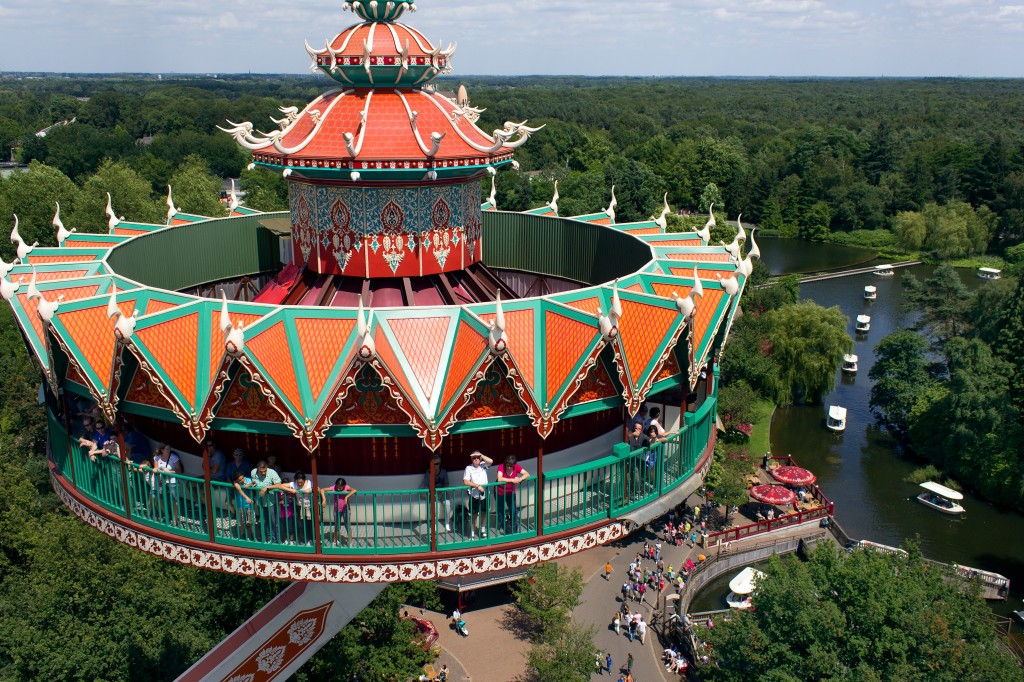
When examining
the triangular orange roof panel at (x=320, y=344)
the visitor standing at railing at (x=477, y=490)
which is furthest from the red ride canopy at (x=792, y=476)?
the triangular orange roof panel at (x=320, y=344)

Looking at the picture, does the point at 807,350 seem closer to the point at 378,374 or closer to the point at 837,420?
the point at 837,420

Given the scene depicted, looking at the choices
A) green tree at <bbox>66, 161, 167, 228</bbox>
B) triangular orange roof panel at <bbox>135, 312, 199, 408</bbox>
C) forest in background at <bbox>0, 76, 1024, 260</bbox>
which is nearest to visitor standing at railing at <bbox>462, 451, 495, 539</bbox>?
triangular orange roof panel at <bbox>135, 312, 199, 408</bbox>

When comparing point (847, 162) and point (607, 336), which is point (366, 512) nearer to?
point (607, 336)

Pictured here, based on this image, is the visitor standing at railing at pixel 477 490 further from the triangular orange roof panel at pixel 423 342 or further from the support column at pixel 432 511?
the triangular orange roof panel at pixel 423 342

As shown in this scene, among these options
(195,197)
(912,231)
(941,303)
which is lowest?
(941,303)

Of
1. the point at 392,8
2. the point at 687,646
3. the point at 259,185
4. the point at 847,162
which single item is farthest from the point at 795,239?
the point at 392,8

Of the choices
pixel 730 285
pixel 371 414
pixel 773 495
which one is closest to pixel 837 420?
pixel 773 495
